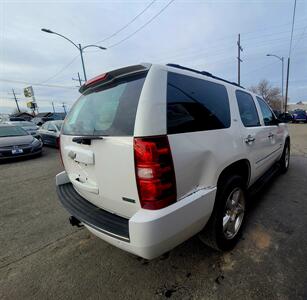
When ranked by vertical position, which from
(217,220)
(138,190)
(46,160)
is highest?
(138,190)

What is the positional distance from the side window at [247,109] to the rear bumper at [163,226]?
141 centimetres

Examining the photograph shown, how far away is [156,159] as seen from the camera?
1503mm

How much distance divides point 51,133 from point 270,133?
387 inches

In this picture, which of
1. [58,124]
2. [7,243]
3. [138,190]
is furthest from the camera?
[58,124]

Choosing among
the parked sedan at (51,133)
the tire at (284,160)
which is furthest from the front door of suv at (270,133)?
the parked sedan at (51,133)

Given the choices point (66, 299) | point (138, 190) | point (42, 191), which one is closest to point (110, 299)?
point (66, 299)

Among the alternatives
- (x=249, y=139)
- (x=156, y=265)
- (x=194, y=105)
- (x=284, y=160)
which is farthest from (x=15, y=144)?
(x=284, y=160)

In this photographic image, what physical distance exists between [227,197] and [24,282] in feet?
7.44

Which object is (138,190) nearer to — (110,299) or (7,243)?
(110,299)

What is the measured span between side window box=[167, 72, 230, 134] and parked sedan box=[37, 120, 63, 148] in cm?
910

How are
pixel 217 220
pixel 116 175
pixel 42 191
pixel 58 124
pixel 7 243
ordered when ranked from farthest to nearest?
1. pixel 58 124
2. pixel 42 191
3. pixel 7 243
4. pixel 217 220
5. pixel 116 175

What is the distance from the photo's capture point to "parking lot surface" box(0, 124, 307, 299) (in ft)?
6.26

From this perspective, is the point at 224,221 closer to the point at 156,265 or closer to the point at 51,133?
the point at 156,265

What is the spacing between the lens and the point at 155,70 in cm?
171
